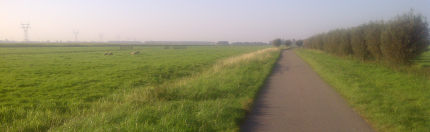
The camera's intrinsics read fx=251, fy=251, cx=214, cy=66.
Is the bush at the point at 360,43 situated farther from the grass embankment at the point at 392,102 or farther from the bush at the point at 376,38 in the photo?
the grass embankment at the point at 392,102

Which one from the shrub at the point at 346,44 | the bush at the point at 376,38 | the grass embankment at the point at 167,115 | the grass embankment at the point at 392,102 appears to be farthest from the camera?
the shrub at the point at 346,44

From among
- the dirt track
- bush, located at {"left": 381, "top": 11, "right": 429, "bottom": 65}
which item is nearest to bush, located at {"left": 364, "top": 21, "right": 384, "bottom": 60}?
bush, located at {"left": 381, "top": 11, "right": 429, "bottom": 65}

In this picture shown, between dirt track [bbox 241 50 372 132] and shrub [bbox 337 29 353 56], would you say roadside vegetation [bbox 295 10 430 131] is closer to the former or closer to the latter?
dirt track [bbox 241 50 372 132]

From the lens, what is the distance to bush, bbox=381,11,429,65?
13.4 meters

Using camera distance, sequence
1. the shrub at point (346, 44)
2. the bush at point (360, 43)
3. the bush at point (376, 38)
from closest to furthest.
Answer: the bush at point (376, 38) < the bush at point (360, 43) < the shrub at point (346, 44)

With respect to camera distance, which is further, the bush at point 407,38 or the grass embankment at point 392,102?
the bush at point 407,38

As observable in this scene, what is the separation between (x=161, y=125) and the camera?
5.02 m

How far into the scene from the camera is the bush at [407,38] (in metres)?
→ 13.4

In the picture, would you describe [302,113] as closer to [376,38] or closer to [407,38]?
[407,38]

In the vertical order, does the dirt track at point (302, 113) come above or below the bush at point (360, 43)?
below

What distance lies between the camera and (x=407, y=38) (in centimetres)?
1347

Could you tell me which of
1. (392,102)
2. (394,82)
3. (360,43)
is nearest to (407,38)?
(394,82)

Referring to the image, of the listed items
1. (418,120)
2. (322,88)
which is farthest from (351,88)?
(418,120)

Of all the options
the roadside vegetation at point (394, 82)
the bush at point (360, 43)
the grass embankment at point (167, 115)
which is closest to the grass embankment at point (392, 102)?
the roadside vegetation at point (394, 82)
